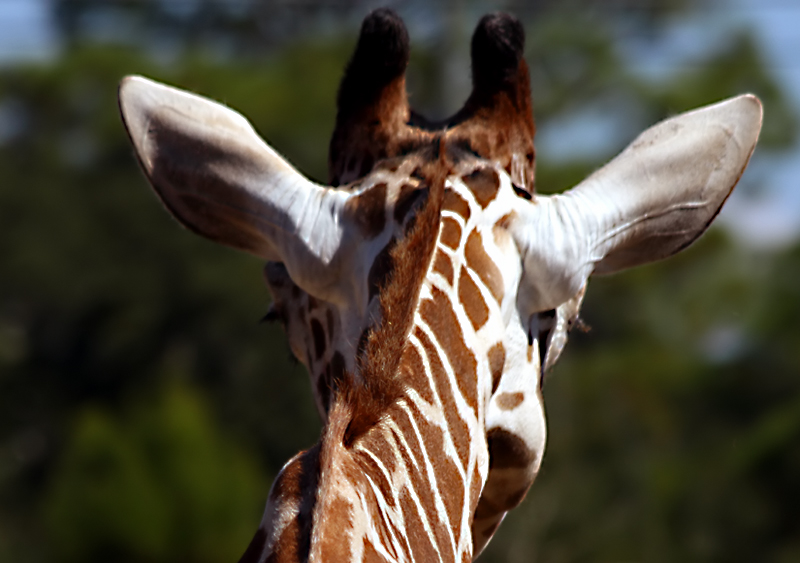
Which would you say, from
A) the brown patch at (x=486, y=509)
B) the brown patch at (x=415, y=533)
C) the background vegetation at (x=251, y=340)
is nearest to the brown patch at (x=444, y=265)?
the brown patch at (x=415, y=533)

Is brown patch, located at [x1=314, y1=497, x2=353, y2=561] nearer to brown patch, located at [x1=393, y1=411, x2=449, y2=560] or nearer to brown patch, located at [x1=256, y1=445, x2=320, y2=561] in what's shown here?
brown patch, located at [x1=256, y1=445, x2=320, y2=561]

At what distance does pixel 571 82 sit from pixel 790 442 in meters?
10.2

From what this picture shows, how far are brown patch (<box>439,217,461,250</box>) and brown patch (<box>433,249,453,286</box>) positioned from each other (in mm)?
22

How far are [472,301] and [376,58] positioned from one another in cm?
51

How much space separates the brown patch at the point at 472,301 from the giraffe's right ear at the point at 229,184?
0.68 feet

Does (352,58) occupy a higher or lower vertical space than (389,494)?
higher

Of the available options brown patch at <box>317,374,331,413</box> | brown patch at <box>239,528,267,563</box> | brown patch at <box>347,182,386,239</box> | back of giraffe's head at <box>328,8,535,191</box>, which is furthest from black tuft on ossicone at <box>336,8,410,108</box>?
brown patch at <box>239,528,267,563</box>

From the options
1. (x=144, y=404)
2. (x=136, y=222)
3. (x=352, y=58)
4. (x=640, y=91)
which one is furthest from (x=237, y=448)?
(x=352, y=58)

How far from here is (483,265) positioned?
6.29ft

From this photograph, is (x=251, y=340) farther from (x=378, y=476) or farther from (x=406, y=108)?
(x=378, y=476)

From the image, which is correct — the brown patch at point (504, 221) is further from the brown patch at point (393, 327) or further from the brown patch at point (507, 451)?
the brown patch at point (507, 451)

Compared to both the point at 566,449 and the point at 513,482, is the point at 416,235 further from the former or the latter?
the point at 566,449

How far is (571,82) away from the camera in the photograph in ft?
85.8

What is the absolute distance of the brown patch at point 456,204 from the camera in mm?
1938
